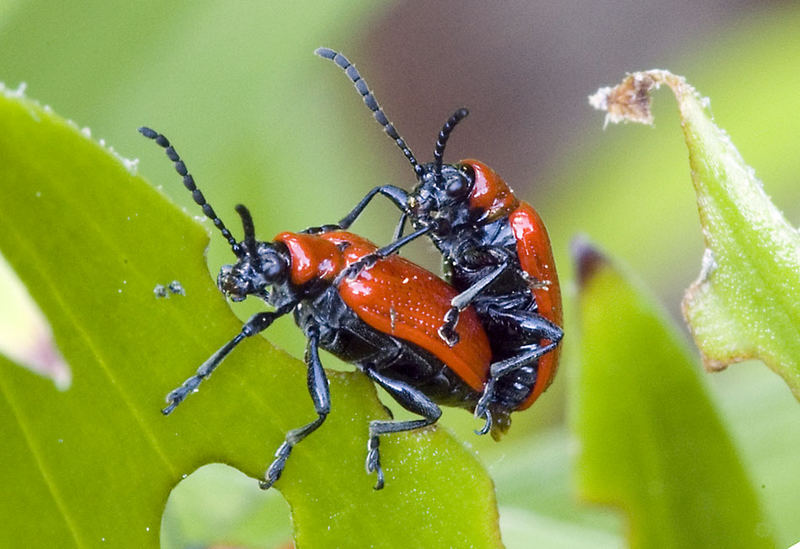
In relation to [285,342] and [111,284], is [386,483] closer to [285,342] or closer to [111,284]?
[111,284]

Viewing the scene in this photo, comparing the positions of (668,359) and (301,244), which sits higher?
(301,244)

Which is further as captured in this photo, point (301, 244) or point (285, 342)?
point (285, 342)

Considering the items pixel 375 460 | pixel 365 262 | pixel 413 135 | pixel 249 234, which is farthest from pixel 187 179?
pixel 413 135

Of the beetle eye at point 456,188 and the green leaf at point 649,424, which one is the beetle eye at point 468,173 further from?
the green leaf at point 649,424

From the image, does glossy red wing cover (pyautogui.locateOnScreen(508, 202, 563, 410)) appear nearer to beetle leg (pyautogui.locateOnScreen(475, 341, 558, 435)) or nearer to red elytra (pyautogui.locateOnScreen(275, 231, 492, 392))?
beetle leg (pyautogui.locateOnScreen(475, 341, 558, 435))

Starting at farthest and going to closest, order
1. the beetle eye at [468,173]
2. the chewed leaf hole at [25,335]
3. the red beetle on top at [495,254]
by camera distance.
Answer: the beetle eye at [468,173], the red beetle on top at [495,254], the chewed leaf hole at [25,335]

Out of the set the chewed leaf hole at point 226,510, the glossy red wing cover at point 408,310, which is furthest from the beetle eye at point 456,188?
the chewed leaf hole at point 226,510

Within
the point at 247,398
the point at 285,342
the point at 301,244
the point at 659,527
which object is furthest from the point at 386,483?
the point at 285,342
